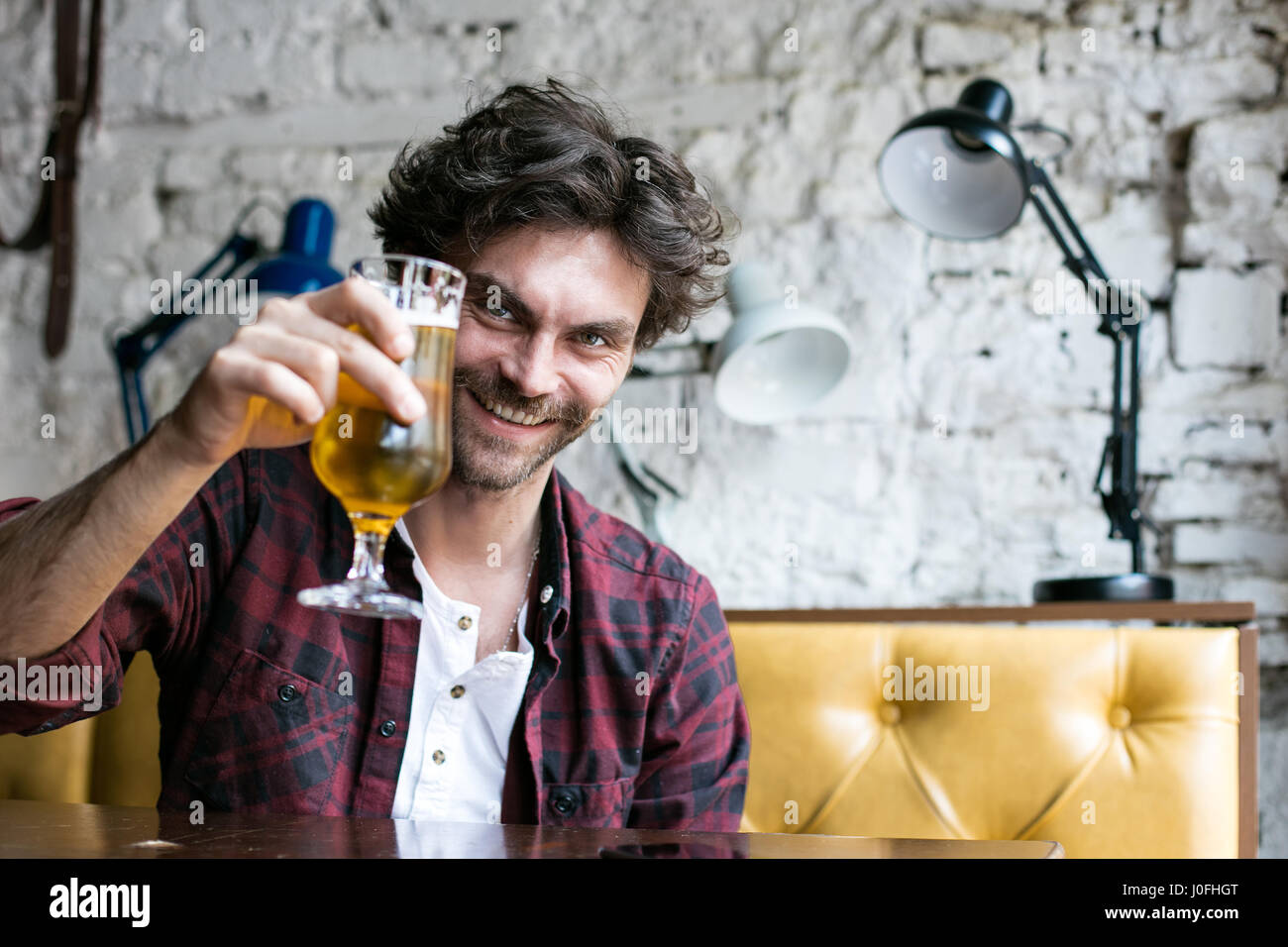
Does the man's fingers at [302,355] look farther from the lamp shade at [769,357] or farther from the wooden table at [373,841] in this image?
the lamp shade at [769,357]

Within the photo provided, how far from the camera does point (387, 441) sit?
2.98ft

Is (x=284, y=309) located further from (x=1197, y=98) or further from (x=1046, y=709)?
(x=1197, y=98)

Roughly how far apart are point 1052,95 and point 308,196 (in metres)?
1.76

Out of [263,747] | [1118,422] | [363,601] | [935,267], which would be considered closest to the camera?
[363,601]

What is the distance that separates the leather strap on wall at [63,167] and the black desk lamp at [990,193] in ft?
6.76

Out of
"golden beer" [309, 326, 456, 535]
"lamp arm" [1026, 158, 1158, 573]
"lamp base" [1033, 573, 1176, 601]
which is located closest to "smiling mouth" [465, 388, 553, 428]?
"golden beer" [309, 326, 456, 535]

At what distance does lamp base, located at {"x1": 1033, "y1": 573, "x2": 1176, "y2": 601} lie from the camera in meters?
1.95

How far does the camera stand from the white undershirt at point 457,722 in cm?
144

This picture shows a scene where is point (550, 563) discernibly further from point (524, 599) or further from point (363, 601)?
point (363, 601)

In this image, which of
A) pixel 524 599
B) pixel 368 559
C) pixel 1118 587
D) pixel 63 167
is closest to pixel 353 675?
pixel 524 599

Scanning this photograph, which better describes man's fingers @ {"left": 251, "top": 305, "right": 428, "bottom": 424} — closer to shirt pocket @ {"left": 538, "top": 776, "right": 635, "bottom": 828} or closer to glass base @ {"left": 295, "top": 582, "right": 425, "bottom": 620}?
glass base @ {"left": 295, "top": 582, "right": 425, "bottom": 620}

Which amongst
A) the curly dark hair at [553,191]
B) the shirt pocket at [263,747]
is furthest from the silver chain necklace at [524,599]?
the curly dark hair at [553,191]

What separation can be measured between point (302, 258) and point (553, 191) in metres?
0.99
